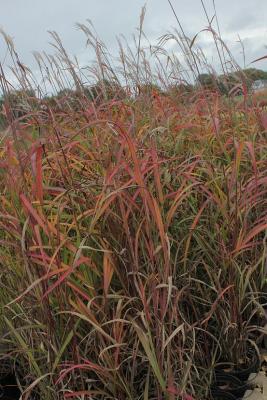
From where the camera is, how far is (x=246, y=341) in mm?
1925

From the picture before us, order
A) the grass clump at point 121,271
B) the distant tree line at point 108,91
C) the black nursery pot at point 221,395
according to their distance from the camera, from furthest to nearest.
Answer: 1. the distant tree line at point 108,91
2. the black nursery pot at point 221,395
3. the grass clump at point 121,271

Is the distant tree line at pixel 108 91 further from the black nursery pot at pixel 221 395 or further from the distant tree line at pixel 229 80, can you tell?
the black nursery pot at pixel 221 395

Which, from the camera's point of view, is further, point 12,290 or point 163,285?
point 12,290

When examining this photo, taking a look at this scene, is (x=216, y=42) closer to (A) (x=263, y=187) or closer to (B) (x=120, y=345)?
(A) (x=263, y=187)

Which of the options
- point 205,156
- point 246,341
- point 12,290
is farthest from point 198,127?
point 12,290

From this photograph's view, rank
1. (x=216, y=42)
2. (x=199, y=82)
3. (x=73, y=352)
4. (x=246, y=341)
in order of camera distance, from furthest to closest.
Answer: (x=199, y=82)
(x=216, y=42)
(x=246, y=341)
(x=73, y=352)

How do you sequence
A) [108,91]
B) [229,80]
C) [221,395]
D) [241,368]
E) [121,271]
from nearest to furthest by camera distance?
1. [121,271]
2. [221,395]
3. [241,368]
4. [229,80]
5. [108,91]

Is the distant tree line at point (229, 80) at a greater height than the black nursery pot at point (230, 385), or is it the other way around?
the distant tree line at point (229, 80)

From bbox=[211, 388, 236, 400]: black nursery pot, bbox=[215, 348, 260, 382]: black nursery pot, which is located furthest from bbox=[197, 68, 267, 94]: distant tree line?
bbox=[211, 388, 236, 400]: black nursery pot

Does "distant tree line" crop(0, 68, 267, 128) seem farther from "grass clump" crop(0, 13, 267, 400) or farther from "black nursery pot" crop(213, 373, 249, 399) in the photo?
"black nursery pot" crop(213, 373, 249, 399)

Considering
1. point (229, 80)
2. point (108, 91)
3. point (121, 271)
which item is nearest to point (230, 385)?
point (121, 271)

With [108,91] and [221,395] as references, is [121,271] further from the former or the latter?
[108,91]

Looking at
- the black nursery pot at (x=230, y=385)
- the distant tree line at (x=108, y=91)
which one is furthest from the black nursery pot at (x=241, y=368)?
the distant tree line at (x=108, y=91)

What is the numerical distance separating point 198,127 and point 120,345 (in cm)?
145
